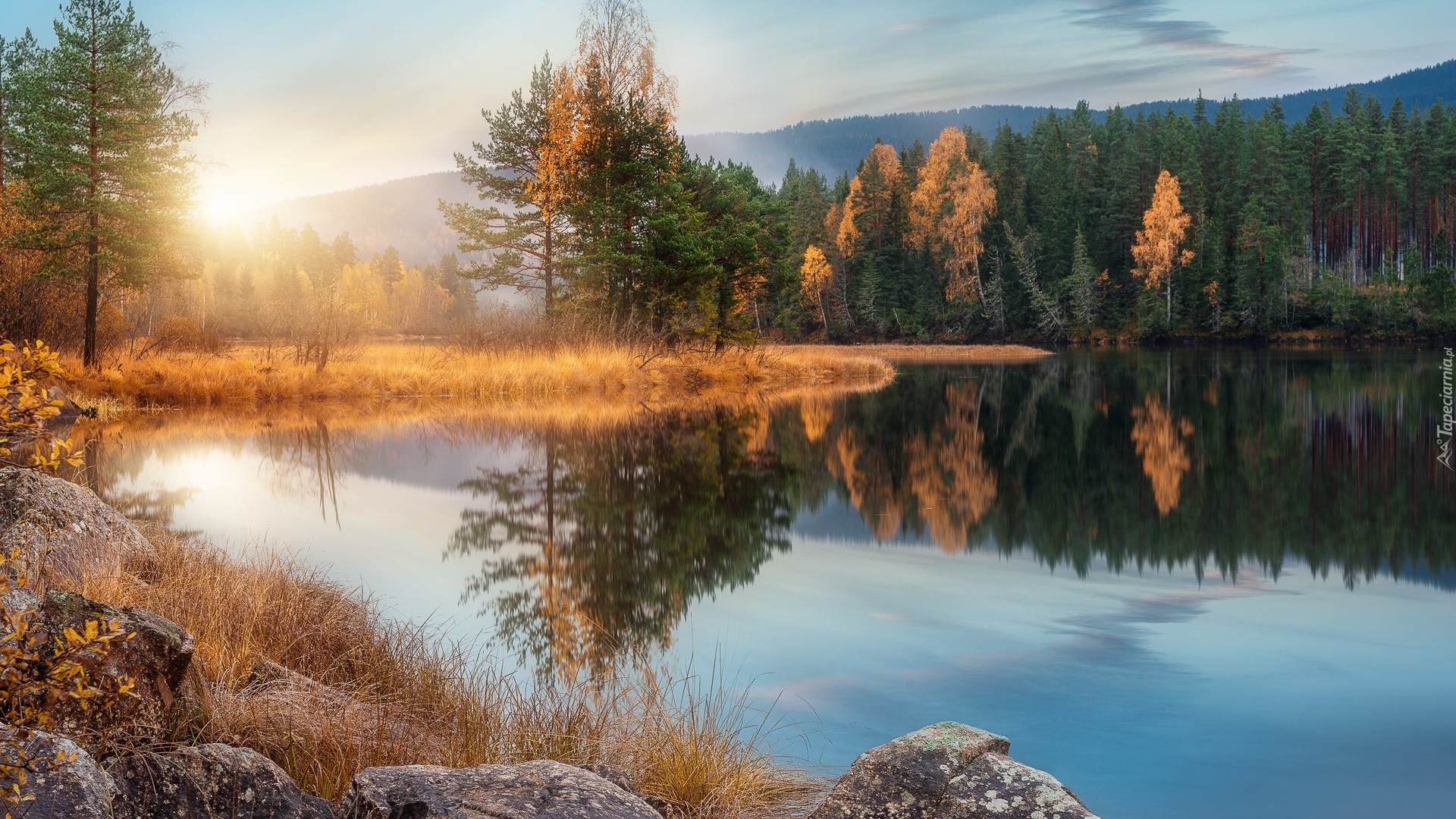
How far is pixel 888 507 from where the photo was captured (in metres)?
13.7

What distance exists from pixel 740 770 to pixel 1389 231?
98431 millimetres

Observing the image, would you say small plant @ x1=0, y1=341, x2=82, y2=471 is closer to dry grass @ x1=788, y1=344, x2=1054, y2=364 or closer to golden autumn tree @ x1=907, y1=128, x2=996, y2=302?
dry grass @ x1=788, y1=344, x2=1054, y2=364

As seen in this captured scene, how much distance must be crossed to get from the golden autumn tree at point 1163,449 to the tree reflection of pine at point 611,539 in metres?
5.27

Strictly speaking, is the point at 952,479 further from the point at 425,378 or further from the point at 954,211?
the point at 954,211

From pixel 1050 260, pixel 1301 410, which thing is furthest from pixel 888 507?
pixel 1050 260

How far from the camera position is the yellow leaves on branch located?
71.1 meters

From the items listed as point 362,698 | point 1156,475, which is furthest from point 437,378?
point 362,698

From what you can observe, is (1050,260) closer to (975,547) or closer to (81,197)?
(81,197)

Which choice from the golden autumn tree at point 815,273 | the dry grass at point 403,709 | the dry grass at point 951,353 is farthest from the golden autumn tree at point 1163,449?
the golden autumn tree at point 815,273

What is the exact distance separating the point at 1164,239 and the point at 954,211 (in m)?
15.0

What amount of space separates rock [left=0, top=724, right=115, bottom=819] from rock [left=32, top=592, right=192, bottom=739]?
0.58 m

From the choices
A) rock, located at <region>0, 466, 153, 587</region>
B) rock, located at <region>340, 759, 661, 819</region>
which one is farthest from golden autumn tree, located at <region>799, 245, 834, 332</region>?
rock, located at <region>340, 759, 661, 819</region>

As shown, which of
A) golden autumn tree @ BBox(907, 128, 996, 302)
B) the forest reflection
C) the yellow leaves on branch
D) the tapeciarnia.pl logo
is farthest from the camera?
golden autumn tree @ BBox(907, 128, 996, 302)

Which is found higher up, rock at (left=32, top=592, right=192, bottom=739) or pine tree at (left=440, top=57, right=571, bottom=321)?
pine tree at (left=440, top=57, right=571, bottom=321)
